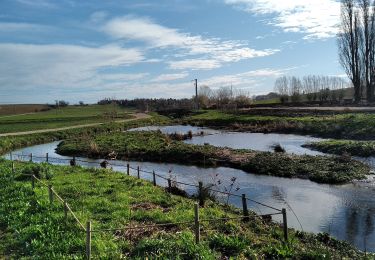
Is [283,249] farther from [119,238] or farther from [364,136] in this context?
[364,136]

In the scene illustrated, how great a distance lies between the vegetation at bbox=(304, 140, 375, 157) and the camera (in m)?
31.0

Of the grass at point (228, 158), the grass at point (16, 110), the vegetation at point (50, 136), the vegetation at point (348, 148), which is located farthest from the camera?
the grass at point (16, 110)

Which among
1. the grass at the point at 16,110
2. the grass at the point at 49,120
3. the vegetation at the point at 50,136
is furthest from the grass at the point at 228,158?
the grass at the point at 16,110

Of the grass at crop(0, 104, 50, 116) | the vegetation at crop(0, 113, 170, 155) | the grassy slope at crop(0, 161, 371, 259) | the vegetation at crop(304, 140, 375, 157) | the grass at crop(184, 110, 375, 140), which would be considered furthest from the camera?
the grass at crop(0, 104, 50, 116)

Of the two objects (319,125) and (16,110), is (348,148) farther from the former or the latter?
(16,110)

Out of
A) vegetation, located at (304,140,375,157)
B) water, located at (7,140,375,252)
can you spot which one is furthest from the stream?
vegetation, located at (304,140,375,157)

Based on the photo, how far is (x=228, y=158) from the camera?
106 ft

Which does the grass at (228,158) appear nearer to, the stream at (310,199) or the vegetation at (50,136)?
the stream at (310,199)

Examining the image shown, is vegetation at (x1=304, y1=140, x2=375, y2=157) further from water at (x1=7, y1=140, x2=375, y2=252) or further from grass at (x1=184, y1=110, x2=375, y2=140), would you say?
water at (x1=7, y1=140, x2=375, y2=252)

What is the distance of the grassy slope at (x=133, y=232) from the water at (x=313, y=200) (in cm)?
200

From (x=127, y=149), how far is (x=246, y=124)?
27.8 metres

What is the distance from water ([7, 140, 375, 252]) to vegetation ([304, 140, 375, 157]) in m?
9.27

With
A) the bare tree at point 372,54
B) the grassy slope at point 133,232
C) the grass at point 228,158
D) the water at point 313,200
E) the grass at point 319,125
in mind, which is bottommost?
the water at point 313,200

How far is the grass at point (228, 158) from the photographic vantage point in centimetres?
2553
